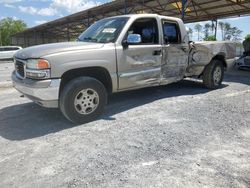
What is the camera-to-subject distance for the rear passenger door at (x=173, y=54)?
627cm

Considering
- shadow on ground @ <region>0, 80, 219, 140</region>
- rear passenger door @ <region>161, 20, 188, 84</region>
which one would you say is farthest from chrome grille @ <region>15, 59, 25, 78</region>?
rear passenger door @ <region>161, 20, 188, 84</region>

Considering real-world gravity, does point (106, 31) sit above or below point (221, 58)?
above

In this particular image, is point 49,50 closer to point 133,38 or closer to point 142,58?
Answer: point 133,38

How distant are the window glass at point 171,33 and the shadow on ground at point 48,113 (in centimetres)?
139

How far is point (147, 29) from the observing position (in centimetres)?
606

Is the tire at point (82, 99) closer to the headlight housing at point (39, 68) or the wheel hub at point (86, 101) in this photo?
the wheel hub at point (86, 101)

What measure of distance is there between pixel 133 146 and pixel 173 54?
3.22 metres

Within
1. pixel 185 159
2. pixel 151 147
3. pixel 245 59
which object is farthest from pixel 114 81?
pixel 245 59

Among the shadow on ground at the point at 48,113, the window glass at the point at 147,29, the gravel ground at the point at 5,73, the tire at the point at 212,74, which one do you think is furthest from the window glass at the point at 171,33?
the gravel ground at the point at 5,73

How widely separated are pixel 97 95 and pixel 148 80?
4.51ft

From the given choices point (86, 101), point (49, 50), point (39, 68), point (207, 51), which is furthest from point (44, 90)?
point (207, 51)

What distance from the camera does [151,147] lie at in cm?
386

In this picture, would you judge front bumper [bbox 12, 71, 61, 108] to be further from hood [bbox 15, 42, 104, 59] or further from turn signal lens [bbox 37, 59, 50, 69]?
hood [bbox 15, 42, 104, 59]

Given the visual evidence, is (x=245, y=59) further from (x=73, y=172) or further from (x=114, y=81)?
(x=73, y=172)
